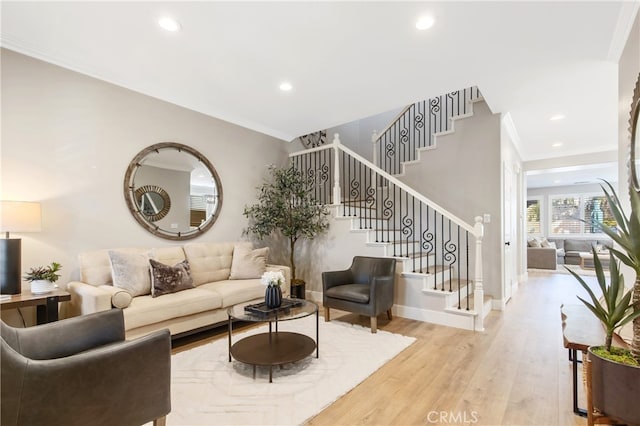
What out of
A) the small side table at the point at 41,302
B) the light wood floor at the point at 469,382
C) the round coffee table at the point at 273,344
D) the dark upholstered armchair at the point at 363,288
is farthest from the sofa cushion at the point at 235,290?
the small side table at the point at 41,302

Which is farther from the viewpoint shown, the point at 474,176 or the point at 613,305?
the point at 474,176

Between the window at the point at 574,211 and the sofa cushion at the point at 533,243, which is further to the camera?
the window at the point at 574,211

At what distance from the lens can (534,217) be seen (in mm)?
11070

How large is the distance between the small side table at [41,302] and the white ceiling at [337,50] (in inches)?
88.2

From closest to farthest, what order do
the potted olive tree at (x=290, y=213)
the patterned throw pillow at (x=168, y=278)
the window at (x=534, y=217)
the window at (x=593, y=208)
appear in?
the patterned throw pillow at (x=168, y=278)
the potted olive tree at (x=290, y=213)
the window at (x=593, y=208)
the window at (x=534, y=217)

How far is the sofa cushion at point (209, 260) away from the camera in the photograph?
150 inches

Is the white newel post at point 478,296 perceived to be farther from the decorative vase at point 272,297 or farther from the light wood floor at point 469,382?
the decorative vase at point 272,297

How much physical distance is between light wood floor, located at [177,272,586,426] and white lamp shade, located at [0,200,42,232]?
1.74 meters

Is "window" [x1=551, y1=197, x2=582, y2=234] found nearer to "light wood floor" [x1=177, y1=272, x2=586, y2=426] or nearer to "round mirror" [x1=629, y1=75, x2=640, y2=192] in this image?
"light wood floor" [x1=177, y1=272, x2=586, y2=426]

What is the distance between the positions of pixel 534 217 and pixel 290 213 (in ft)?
33.8

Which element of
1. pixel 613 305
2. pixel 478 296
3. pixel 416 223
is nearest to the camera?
pixel 613 305

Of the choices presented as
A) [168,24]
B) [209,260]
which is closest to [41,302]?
[209,260]

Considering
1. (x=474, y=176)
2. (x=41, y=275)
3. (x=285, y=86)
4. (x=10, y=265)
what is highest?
(x=285, y=86)

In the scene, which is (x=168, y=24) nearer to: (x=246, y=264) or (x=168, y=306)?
(x=168, y=306)
